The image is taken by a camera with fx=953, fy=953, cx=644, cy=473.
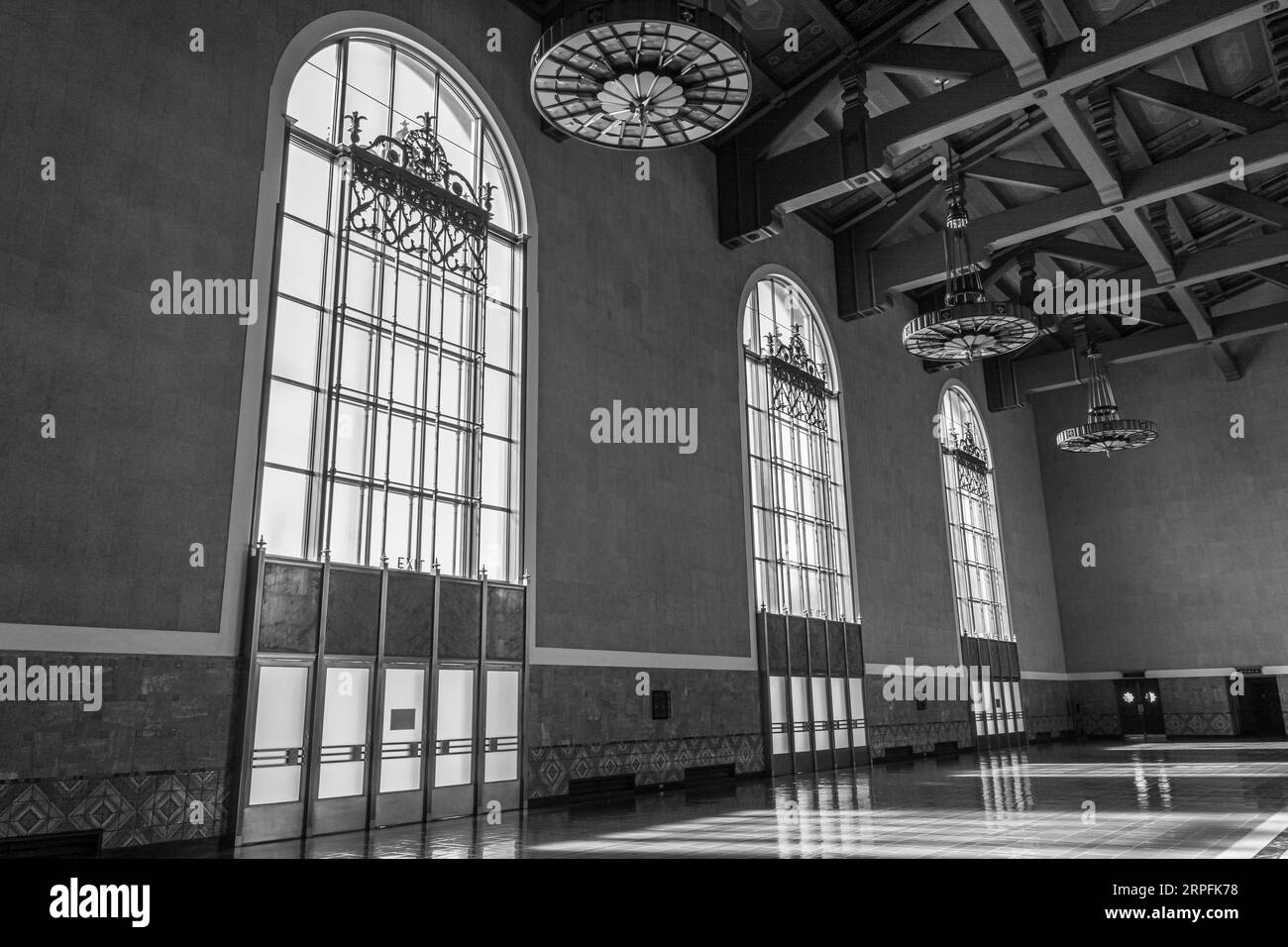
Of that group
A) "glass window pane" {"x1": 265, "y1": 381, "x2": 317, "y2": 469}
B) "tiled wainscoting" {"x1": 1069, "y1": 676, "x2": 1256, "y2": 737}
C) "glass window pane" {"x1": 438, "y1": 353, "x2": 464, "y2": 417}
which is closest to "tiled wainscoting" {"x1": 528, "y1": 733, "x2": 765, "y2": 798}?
"glass window pane" {"x1": 438, "y1": 353, "x2": 464, "y2": 417}

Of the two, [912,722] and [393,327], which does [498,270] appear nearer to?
[393,327]

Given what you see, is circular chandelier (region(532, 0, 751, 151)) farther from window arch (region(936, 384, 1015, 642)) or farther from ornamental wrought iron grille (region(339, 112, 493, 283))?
window arch (region(936, 384, 1015, 642))

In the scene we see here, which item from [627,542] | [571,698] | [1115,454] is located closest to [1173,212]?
[1115,454]

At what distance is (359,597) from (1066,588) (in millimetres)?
32521

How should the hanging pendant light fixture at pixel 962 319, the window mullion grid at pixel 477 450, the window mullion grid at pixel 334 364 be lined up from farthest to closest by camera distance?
the hanging pendant light fixture at pixel 962 319
the window mullion grid at pixel 477 450
the window mullion grid at pixel 334 364

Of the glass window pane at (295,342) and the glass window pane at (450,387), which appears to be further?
the glass window pane at (450,387)

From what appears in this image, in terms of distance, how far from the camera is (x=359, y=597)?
13.1 m

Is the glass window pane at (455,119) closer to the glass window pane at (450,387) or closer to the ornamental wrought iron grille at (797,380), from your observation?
the glass window pane at (450,387)

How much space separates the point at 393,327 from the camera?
1459 centimetres

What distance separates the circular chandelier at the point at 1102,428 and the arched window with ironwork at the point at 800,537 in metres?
8.69

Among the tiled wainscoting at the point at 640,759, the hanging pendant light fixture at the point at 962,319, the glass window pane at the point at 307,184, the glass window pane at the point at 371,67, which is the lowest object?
the tiled wainscoting at the point at 640,759

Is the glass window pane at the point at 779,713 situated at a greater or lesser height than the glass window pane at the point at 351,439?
lesser

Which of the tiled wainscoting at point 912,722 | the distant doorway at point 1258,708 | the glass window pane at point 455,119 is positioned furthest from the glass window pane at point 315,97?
the distant doorway at point 1258,708

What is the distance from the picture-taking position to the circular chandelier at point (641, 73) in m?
12.7
